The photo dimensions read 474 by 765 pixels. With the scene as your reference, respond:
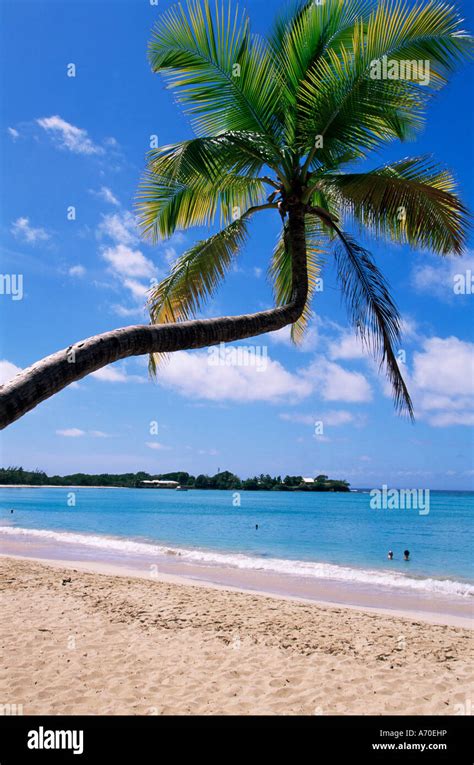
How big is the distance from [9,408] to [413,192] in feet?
15.8

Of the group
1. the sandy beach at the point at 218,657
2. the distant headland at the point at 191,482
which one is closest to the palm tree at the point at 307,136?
the sandy beach at the point at 218,657

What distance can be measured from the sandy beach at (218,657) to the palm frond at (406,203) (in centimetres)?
510

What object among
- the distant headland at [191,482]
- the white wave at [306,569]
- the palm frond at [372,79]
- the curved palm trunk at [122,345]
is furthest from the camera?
the distant headland at [191,482]

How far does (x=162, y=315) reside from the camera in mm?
6742

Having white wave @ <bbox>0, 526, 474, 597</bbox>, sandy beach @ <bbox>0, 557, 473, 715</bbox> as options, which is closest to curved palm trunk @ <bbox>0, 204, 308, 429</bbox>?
sandy beach @ <bbox>0, 557, 473, 715</bbox>

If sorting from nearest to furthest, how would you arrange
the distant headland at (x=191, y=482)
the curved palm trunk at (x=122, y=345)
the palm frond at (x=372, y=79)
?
the curved palm trunk at (x=122, y=345) → the palm frond at (x=372, y=79) → the distant headland at (x=191, y=482)

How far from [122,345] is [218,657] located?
5.08 m

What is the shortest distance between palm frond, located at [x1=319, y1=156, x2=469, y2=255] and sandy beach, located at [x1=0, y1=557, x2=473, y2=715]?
5104 mm

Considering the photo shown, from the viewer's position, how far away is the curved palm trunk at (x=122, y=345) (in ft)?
8.39

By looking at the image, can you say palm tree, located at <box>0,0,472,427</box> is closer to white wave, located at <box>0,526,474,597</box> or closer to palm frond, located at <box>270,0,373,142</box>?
palm frond, located at <box>270,0,373,142</box>

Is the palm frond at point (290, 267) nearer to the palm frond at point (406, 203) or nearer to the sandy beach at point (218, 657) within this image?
the palm frond at point (406, 203)

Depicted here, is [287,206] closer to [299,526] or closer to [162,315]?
[162,315]

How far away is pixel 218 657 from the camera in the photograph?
265 inches

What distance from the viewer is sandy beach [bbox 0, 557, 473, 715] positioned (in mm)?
5391
